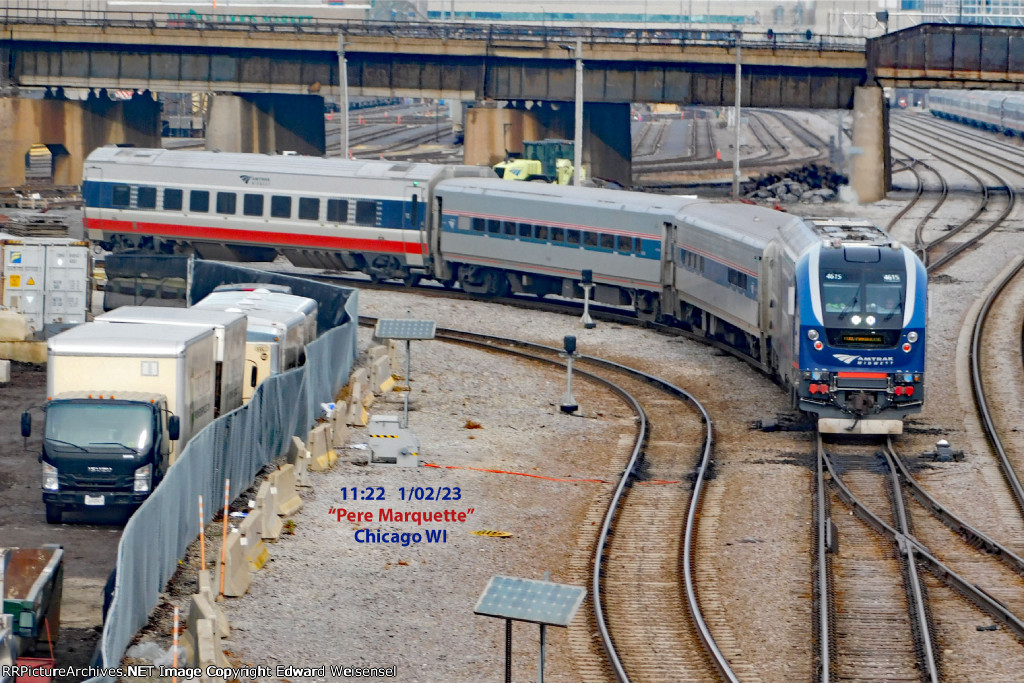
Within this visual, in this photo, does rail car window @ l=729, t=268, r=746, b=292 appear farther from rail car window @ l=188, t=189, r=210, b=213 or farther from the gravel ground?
rail car window @ l=188, t=189, r=210, b=213

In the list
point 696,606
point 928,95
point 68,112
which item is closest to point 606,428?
point 696,606

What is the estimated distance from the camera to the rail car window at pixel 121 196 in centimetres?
5138

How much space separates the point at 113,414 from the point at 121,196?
2985 centimetres

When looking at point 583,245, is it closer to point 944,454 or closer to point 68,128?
point 944,454

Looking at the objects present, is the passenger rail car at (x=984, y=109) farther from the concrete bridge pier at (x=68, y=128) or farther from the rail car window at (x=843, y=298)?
the rail car window at (x=843, y=298)

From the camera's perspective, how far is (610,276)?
4281 cm

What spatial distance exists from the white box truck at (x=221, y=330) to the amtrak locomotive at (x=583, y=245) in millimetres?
10307

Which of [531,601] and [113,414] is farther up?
[531,601]

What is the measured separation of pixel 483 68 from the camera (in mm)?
75312

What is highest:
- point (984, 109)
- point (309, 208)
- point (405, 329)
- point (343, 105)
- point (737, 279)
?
point (984, 109)

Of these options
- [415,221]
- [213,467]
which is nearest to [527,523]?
[213,467]

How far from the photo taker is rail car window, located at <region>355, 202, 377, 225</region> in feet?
157

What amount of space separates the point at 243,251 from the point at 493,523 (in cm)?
2983

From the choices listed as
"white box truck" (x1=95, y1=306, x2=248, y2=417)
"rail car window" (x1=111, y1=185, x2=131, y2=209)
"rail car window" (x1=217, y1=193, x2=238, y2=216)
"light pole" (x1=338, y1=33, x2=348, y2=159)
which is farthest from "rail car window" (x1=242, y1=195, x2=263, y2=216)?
"white box truck" (x1=95, y1=306, x2=248, y2=417)
